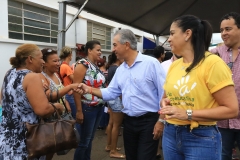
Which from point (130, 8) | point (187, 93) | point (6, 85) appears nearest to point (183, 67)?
point (187, 93)

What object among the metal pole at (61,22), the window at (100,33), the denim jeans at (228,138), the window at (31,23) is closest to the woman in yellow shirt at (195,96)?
the denim jeans at (228,138)

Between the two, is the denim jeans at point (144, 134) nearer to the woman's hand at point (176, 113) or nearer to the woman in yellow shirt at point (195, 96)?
the woman in yellow shirt at point (195, 96)

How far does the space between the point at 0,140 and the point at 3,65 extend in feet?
19.2

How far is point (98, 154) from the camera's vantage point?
15.2 ft

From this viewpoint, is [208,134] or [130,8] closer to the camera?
[208,134]

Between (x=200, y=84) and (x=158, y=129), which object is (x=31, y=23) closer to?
(x=158, y=129)

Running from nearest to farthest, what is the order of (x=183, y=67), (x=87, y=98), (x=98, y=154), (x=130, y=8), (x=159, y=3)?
(x=183, y=67)
(x=87, y=98)
(x=98, y=154)
(x=130, y=8)
(x=159, y=3)

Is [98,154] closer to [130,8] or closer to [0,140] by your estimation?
[0,140]

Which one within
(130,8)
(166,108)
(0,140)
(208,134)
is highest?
(130,8)

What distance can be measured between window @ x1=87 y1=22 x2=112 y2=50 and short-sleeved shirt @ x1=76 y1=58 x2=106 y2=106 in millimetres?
9137

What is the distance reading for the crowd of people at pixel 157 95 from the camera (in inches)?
64.1

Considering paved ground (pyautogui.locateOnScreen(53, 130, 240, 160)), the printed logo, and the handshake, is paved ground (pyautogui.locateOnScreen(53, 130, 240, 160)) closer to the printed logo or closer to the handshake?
the handshake

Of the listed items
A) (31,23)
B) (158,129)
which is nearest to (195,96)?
(158,129)

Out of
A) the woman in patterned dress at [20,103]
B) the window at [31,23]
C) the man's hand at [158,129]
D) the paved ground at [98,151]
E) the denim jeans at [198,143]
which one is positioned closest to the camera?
the denim jeans at [198,143]
